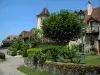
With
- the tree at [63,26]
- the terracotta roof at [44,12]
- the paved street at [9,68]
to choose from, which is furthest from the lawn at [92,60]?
the terracotta roof at [44,12]

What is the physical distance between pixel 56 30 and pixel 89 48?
6807 mm

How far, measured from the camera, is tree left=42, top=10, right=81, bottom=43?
53.2 metres

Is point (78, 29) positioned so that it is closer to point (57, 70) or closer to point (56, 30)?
point (56, 30)

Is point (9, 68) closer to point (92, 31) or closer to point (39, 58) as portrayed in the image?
point (39, 58)

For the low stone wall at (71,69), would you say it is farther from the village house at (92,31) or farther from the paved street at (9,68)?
the village house at (92,31)

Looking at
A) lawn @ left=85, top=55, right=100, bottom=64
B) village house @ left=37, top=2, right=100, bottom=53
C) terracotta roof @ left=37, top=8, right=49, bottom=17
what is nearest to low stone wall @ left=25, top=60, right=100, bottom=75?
lawn @ left=85, top=55, right=100, bottom=64

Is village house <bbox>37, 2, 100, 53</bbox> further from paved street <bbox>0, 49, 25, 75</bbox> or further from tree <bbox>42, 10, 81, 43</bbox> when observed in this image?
paved street <bbox>0, 49, 25, 75</bbox>

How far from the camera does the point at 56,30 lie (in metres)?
53.1

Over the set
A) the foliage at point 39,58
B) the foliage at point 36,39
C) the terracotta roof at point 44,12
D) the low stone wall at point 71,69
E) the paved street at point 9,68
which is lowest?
the paved street at point 9,68

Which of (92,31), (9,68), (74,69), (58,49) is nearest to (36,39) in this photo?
(92,31)

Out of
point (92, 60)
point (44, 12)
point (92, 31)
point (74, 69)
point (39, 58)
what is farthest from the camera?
point (44, 12)

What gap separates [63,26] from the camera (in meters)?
53.2

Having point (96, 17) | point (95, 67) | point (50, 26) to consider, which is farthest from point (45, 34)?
point (95, 67)

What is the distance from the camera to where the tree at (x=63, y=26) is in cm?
5319
